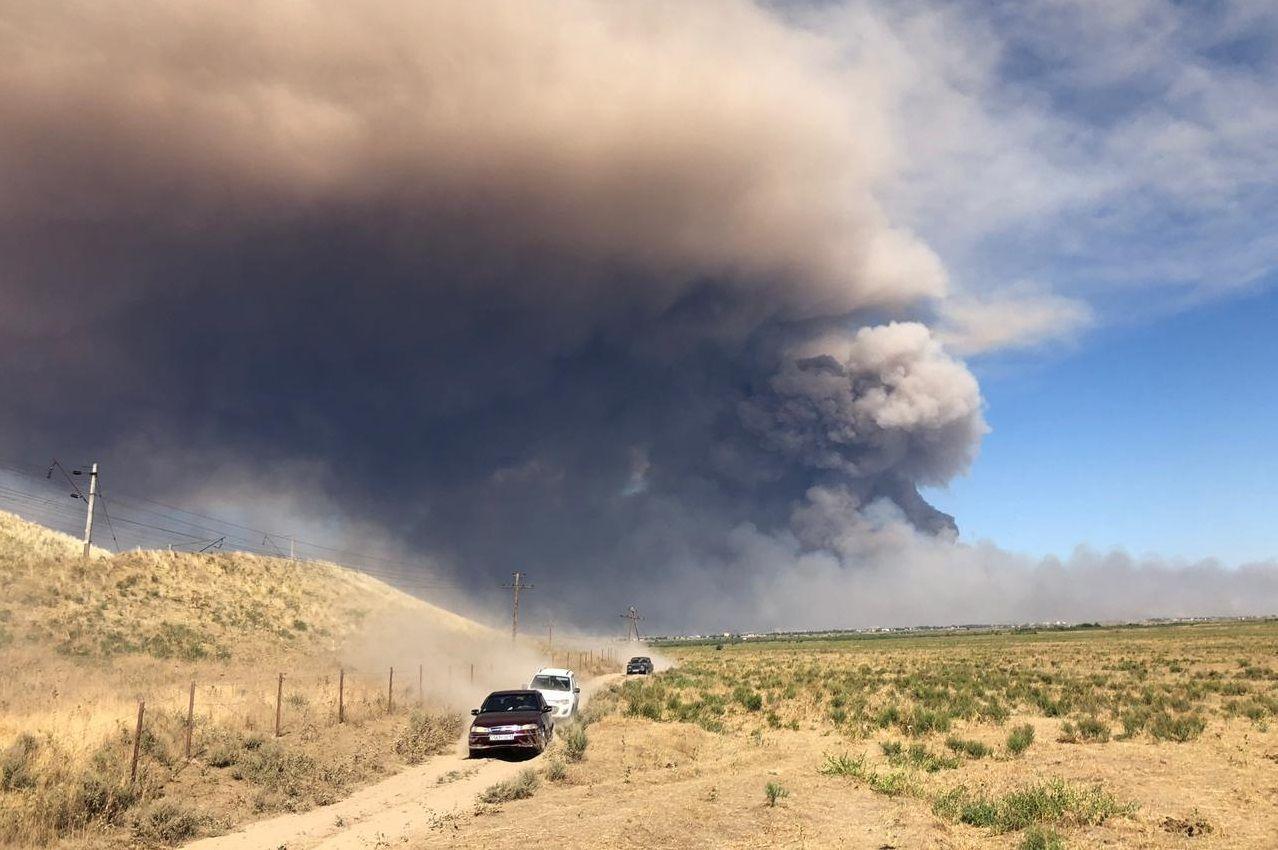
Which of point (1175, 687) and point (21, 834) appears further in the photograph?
point (1175, 687)

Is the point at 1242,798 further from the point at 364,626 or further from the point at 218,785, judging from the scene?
the point at 364,626

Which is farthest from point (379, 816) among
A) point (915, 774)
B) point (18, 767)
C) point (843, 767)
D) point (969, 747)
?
point (969, 747)

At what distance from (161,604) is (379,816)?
5098 cm

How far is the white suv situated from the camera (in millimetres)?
29906

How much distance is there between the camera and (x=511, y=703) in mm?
24094

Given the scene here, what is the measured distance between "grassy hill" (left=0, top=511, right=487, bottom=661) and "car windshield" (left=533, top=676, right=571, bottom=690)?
27.5 metres

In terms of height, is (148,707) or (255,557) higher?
(255,557)

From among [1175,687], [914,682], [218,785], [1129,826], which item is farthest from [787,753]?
[1175,687]

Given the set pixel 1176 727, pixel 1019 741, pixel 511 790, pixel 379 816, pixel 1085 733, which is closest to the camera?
pixel 379 816

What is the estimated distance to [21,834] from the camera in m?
12.5

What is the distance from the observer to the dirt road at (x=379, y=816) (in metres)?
13.3

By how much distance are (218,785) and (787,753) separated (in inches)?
533

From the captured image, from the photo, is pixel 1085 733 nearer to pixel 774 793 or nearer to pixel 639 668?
pixel 774 793

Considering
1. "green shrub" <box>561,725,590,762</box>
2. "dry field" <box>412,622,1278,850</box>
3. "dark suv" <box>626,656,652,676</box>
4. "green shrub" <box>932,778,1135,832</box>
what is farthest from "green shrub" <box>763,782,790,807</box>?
"dark suv" <box>626,656,652,676</box>
